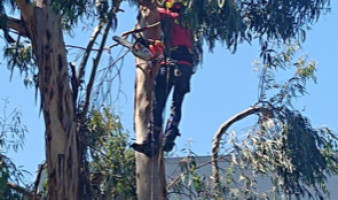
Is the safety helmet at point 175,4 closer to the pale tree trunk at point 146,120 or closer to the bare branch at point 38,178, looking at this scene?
the pale tree trunk at point 146,120

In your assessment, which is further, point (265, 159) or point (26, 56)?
point (26, 56)

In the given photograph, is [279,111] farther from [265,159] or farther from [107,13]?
[107,13]

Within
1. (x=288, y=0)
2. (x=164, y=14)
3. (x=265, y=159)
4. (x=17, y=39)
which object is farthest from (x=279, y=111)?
(x=17, y=39)

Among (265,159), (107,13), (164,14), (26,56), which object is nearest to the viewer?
(164,14)

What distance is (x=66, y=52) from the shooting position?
10086 mm

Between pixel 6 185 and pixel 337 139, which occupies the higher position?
pixel 337 139

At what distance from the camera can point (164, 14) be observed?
885 cm

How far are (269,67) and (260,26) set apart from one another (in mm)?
752

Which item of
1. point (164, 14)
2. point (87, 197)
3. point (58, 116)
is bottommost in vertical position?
point (87, 197)

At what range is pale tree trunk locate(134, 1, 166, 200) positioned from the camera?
952 cm

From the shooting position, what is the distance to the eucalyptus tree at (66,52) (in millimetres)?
Answer: 9445

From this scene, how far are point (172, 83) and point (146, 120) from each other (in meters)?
0.58

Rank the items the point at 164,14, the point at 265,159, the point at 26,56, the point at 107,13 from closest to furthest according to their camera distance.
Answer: the point at 164,14 < the point at 107,13 < the point at 265,159 < the point at 26,56

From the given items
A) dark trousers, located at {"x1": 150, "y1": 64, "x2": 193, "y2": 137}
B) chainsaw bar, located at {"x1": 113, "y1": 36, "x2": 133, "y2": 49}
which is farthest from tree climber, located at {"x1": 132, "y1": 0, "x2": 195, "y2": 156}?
chainsaw bar, located at {"x1": 113, "y1": 36, "x2": 133, "y2": 49}
